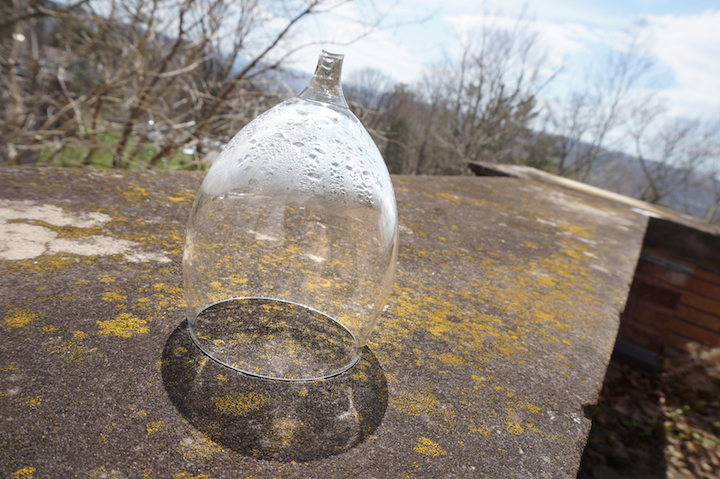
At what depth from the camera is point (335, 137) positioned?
946mm

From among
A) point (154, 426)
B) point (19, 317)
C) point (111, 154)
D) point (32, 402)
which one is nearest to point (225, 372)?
point (154, 426)

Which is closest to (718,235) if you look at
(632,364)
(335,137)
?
(632,364)

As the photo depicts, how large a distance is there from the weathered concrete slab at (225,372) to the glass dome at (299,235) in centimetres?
7

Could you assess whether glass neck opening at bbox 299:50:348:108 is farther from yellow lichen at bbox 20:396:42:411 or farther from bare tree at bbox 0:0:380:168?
bare tree at bbox 0:0:380:168

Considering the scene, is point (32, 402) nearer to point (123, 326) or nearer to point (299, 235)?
point (123, 326)

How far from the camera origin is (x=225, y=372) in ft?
2.70

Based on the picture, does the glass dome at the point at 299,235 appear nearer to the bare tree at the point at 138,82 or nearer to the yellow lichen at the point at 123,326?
the yellow lichen at the point at 123,326

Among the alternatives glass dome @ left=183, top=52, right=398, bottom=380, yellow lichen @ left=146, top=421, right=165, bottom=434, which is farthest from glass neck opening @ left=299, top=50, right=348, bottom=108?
yellow lichen @ left=146, top=421, right=165, bottom=434

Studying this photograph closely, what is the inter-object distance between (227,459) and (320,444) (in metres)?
0.14

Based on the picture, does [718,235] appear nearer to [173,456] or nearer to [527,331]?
[527,331]

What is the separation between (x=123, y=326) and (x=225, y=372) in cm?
23

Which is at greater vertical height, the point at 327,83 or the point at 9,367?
the point at 327,83

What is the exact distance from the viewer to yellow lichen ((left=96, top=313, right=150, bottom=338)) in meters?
0.86

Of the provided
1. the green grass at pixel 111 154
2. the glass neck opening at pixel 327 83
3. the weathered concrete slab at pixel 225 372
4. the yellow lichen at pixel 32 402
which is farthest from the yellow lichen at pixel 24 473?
the green grass at pixel 111 154
